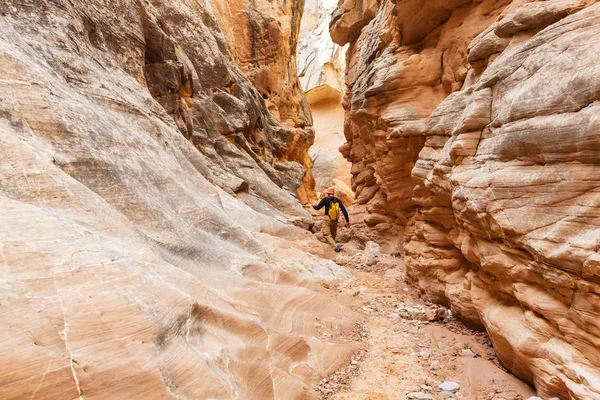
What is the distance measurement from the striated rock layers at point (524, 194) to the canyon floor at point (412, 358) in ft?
0.86

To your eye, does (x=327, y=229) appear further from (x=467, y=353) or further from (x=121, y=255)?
(x=121, y=255)

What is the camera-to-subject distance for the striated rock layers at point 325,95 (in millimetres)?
35594

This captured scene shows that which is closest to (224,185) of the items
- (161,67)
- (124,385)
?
(161,67)

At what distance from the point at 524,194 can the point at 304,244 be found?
5762 millimetres

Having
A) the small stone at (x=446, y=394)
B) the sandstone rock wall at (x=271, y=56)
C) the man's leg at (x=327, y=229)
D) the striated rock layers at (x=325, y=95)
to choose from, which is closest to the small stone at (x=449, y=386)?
the small stone at (x=446, y=394)

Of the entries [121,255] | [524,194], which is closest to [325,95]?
[524,194]

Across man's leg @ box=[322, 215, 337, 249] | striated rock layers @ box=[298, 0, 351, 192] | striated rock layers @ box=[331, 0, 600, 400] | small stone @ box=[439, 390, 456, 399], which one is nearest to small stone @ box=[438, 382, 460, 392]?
small stone @ box=[439, 390, 456, 399]

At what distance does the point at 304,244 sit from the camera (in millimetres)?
8703

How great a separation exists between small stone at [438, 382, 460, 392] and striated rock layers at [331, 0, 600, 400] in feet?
2.28

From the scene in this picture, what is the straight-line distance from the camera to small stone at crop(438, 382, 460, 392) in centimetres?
344

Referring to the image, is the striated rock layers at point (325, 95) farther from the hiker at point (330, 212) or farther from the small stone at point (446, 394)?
the small stone at point (446, 394)

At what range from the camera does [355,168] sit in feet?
47.2

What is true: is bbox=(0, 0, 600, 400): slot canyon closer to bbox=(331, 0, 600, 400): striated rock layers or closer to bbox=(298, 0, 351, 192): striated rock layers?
bbox=(331, 0, 600, 400): striated rock layers

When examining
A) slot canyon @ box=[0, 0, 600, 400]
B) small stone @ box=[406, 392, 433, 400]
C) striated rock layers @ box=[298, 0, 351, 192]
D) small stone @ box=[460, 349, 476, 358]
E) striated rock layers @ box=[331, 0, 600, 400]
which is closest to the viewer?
slot canyon @ box=[0, 0, 600, 400]
